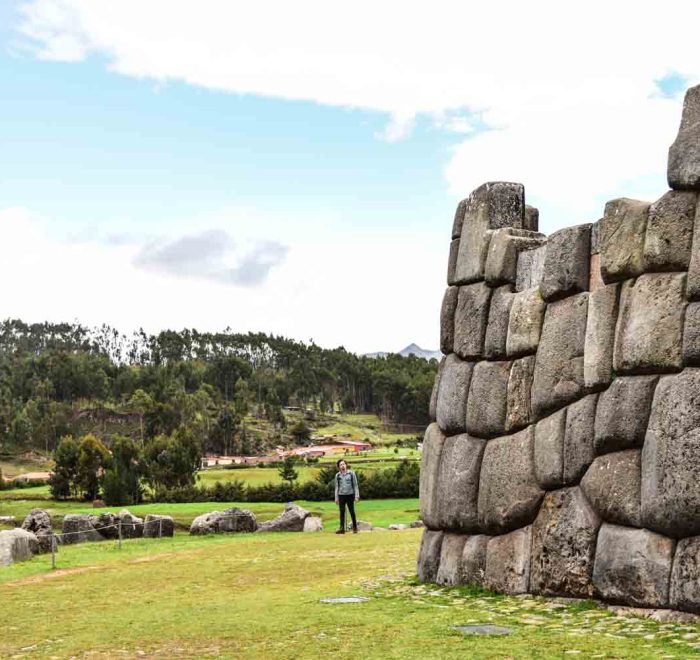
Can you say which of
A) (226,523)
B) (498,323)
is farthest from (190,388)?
(498,323)

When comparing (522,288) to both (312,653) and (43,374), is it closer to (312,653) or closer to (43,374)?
(312,653)

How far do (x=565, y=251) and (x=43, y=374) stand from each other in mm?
129892

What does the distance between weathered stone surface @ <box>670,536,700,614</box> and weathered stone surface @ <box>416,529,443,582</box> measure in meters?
4.89

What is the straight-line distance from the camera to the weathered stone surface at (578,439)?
11.5 meters

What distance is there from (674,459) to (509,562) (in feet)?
11.4

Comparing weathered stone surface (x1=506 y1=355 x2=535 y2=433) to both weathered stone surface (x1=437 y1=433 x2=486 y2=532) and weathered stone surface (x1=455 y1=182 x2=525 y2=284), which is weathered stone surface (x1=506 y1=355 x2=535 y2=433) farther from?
weathered stone surface (x1=455 y1=182 x2=525 y2=284)

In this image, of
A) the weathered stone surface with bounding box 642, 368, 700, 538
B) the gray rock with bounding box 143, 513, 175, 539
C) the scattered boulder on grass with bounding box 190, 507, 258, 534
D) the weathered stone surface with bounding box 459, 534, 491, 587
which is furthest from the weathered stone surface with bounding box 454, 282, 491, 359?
the gray rock with bounding box 143, 513, 175, 539

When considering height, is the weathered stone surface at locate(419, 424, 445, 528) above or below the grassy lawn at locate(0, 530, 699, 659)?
above

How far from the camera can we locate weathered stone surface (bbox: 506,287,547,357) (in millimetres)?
12992

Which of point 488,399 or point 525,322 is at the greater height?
point 525,322

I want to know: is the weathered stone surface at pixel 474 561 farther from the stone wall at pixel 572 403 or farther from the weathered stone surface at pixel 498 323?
the weathered stone surface at pixel 498 323

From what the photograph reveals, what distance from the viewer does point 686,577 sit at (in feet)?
32.1

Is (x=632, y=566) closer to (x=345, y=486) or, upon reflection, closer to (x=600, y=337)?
(x=600, y=337)

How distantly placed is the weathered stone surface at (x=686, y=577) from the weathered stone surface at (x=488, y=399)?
12.5ft
